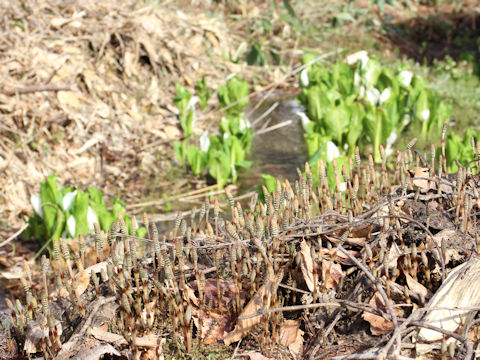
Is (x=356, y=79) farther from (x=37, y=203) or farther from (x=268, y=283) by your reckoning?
(x=268, y=283)

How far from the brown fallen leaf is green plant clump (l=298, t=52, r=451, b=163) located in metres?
1.88

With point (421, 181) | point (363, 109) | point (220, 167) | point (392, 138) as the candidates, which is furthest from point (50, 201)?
point (392, 138)

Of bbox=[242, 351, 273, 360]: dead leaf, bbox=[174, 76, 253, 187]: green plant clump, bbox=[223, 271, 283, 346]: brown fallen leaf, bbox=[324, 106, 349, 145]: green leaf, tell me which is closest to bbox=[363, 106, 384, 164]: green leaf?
bbox=[324, 106, 349, 145]: green leaf

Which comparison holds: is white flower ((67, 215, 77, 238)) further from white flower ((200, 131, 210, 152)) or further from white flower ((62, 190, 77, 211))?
white flower ((200, 131, 210, 152))

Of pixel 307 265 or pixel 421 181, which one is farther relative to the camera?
pixel 421 181

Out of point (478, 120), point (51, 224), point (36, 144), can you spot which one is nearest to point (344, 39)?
point (478, 120)

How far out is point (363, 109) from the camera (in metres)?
4.48

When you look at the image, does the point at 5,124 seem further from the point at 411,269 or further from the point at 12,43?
the point at 411,269

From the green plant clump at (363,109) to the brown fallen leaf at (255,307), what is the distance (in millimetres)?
1878

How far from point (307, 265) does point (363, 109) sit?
2798 millimetres

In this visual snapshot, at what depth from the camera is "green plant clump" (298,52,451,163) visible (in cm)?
424

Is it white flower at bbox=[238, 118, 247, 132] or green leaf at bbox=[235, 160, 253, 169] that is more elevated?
white flower at bbox=[238, 118, 247, 132]

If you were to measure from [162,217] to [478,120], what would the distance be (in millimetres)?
3181

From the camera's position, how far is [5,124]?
4.42 metres
